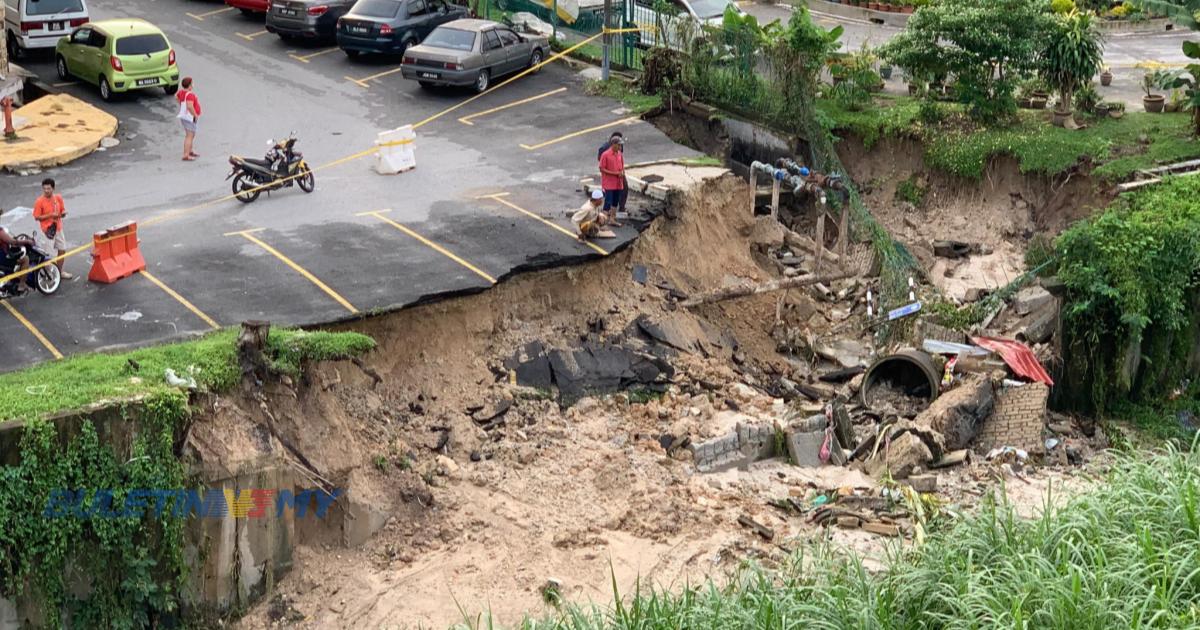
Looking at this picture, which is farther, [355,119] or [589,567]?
[355,119]

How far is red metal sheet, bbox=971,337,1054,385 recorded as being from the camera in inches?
942

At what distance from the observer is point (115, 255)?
73.7 feet

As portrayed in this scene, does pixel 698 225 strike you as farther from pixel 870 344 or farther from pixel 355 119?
pixel 355 119

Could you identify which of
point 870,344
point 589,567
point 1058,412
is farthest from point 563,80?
point 589,567

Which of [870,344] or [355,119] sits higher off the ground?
[355,119]

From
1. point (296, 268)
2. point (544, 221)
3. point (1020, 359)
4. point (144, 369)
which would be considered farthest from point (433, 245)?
point (1020, 359)

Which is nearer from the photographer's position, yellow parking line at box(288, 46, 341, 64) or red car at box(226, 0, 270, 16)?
yellow parking line at box(288, 46, 341, 64)

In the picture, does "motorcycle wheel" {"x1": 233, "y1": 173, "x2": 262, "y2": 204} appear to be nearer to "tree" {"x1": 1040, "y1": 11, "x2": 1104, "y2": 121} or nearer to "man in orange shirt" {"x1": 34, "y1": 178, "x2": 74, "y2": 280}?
"man in orange shirt" {"x1": 34, "y1": 178, "x2": 74, "y2": 280}

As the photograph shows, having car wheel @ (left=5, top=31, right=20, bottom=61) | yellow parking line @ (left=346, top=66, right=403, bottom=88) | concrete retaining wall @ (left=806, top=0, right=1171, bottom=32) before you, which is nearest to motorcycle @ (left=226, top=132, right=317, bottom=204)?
yellow parking line @ (left=346, top=66, right=403, bottom=88)

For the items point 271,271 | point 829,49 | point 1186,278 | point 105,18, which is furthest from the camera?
point 105,18

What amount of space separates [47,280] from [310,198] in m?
5.79

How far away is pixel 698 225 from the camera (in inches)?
1062

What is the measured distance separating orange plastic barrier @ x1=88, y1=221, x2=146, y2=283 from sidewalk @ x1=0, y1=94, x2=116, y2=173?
6270 mm

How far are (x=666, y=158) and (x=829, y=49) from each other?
4.92 metres
